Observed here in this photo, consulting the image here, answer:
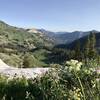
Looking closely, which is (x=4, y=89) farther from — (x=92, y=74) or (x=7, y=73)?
(x=92, y=74)

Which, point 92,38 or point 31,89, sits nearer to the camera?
point 31,89

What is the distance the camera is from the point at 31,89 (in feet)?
29.1

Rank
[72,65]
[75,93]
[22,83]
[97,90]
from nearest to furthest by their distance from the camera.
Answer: [72,65] → [75,93] → [97,90] → [22,83]

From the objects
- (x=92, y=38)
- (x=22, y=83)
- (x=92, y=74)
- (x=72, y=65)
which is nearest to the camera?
(x=72, y=65)

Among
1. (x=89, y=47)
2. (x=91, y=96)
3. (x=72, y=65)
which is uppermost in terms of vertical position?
(x=72, y=65)

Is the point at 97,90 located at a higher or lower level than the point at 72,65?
lower

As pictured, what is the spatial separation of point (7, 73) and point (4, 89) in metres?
2.94

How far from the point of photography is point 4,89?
8906 millimetres

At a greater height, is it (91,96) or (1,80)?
(91,96)

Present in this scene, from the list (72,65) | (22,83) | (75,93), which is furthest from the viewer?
(22,83)

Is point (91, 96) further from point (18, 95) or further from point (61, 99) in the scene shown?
point (18, 95)

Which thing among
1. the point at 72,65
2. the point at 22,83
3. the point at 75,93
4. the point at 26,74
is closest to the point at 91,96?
the point at 75,93

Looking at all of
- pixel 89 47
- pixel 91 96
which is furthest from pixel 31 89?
pixel 89 47

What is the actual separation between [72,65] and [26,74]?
808cm
